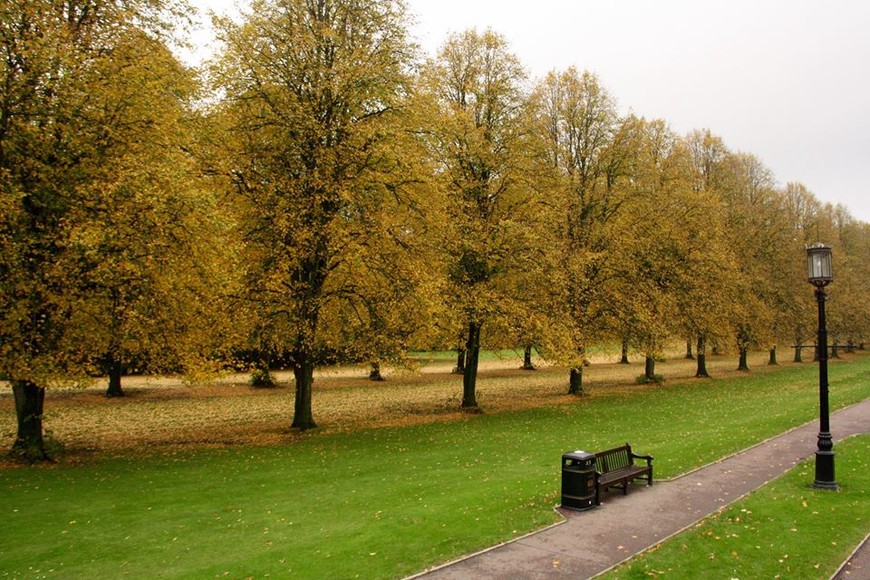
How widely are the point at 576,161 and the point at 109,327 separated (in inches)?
1061

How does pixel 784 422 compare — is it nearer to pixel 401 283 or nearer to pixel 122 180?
pixel 401 283

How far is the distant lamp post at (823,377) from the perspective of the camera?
11.9 metres

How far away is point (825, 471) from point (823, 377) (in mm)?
2040

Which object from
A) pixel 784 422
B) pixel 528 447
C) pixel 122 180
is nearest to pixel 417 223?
pixel 528 447

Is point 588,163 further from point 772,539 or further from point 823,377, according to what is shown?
point 772,539

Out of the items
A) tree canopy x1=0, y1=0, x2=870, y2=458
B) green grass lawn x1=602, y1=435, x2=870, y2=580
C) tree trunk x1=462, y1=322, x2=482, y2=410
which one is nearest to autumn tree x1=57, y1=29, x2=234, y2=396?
tree canopy x1=0, y1=0, x2=870, y2=458

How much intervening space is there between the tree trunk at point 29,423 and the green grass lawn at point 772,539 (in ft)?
55.2

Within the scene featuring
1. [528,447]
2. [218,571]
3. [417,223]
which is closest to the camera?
[218,571]

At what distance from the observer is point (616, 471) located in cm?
1240

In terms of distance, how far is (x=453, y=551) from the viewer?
9023mm

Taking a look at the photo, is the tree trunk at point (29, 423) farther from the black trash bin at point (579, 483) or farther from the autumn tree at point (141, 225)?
the black trash bin at point (579, 483)

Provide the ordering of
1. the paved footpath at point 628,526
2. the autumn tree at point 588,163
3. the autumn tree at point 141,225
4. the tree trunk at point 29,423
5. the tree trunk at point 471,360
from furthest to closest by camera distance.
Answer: the autumn tree at point 588,163 < the tree trunk at point 471,360 < the tree trunk at point 29,423 < the autumn tree at point 141,225 < the paved footpath at point 628,526

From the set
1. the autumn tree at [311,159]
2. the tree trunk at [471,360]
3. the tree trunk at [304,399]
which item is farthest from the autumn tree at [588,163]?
the tree trunk at [304,399]

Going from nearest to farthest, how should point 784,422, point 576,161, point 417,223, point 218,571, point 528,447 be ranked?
point 218,571
point 528,447
point 784,422
point 417,223
point 576,161
